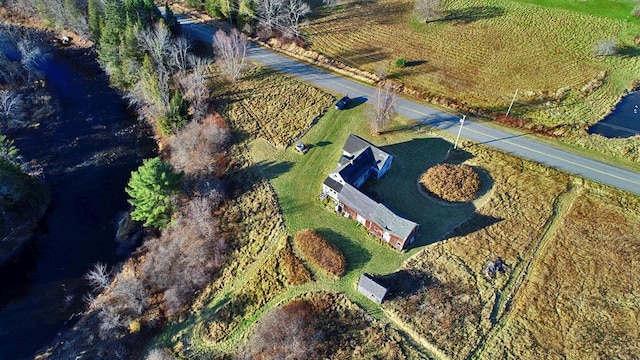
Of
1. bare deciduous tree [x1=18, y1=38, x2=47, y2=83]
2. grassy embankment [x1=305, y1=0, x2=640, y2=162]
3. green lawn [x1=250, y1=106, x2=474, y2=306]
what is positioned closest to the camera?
green lawn [x1=250, y1=106, x2=474, y2=306]

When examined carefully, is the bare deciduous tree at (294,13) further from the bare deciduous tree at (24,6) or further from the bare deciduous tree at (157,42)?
the bare deciduous tree at (24,6)

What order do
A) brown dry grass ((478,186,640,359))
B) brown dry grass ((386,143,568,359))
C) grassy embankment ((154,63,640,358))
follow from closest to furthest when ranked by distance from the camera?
brown dry grass ((478,186,640,359)), grassy embankment ((154,63,640,358)), brown dry grass ((386,143,568,359))

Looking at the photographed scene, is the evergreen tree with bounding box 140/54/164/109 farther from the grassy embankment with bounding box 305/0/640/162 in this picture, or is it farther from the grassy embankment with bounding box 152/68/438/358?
the grassy embankment with bounding box 305/0/640/162

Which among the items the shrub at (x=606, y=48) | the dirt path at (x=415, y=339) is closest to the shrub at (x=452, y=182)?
the dirt path at (x=415, y=339)

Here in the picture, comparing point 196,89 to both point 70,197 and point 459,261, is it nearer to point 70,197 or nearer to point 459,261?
point 70,197

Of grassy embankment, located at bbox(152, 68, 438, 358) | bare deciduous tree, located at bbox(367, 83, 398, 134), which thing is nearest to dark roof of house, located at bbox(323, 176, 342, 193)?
grassy embankment, located at bbox(152, 68, 438, 358)

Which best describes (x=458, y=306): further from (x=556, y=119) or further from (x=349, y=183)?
(x=556, y=119)

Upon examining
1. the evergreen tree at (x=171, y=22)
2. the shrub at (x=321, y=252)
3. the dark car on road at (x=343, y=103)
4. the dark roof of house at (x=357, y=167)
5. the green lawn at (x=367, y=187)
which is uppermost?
the evergreen tree at (x=171, y=22)
